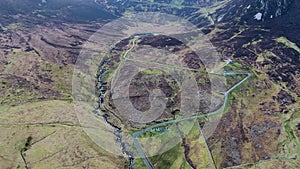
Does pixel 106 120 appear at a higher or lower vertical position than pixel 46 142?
lower

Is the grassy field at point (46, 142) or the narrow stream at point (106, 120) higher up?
the grassy field at point (46, 142)

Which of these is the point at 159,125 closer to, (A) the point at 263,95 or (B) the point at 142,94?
(B) the point at 142,94

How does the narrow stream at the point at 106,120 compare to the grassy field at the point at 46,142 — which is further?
the narrow stream at the point at 106,120

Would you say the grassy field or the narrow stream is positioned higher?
the grassy field

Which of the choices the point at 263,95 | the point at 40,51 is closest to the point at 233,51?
the point at 263,95

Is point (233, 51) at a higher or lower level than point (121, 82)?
higher

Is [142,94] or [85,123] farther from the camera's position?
[142,94]

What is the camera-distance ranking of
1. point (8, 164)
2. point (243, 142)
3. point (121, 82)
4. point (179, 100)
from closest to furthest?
point (8, 164), point (243, 142), point (179, 100), point (121, 82)

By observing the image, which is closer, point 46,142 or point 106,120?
point 46,142

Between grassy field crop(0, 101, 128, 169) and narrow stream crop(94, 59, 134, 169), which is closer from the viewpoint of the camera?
grassy field crop(0, 101, 128, 169)

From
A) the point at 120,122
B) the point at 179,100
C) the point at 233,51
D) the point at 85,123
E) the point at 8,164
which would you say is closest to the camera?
the point at 8,164
